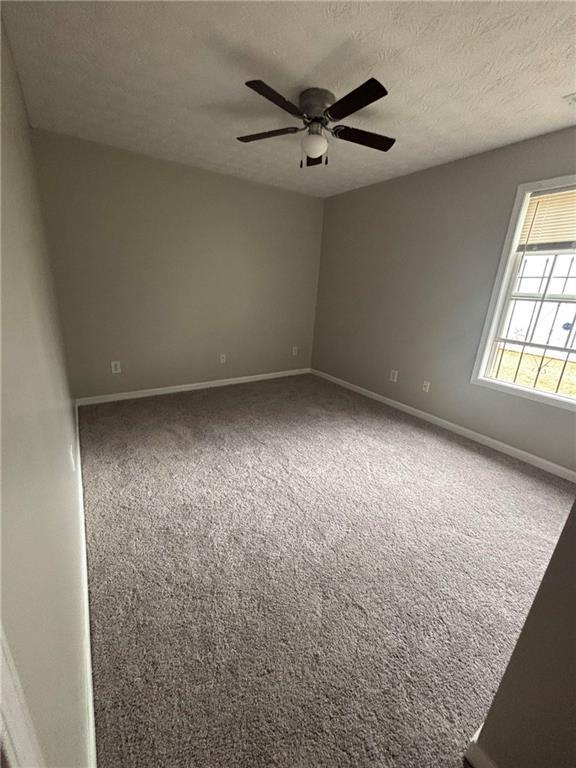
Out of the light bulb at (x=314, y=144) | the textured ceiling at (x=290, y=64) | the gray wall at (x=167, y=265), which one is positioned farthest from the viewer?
the gray wall at (x=167, y=265)

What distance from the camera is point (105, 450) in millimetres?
2502

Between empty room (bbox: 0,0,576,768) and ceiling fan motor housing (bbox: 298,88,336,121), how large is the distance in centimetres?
2

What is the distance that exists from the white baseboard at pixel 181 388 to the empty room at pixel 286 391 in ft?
0.14

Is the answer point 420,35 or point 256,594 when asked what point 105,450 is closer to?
point 256,594

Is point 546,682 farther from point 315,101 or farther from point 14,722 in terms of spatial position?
point 315,101

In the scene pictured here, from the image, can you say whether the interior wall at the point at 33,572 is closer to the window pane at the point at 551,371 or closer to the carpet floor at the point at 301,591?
the carpet floor at the point at 301,591

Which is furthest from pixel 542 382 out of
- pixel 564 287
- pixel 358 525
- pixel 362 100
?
pixel 362 100

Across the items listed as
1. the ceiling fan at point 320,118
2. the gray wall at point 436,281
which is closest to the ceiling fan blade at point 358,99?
the ceiling fan at point 320,118

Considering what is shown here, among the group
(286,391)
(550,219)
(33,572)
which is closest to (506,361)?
(550,219)

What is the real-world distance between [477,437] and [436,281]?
1.53 m

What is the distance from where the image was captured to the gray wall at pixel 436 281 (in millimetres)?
2562

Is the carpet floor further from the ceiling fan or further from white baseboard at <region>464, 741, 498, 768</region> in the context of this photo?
the ceiling fan

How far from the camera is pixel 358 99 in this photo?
5.20 ft

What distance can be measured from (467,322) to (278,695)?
2.97m
